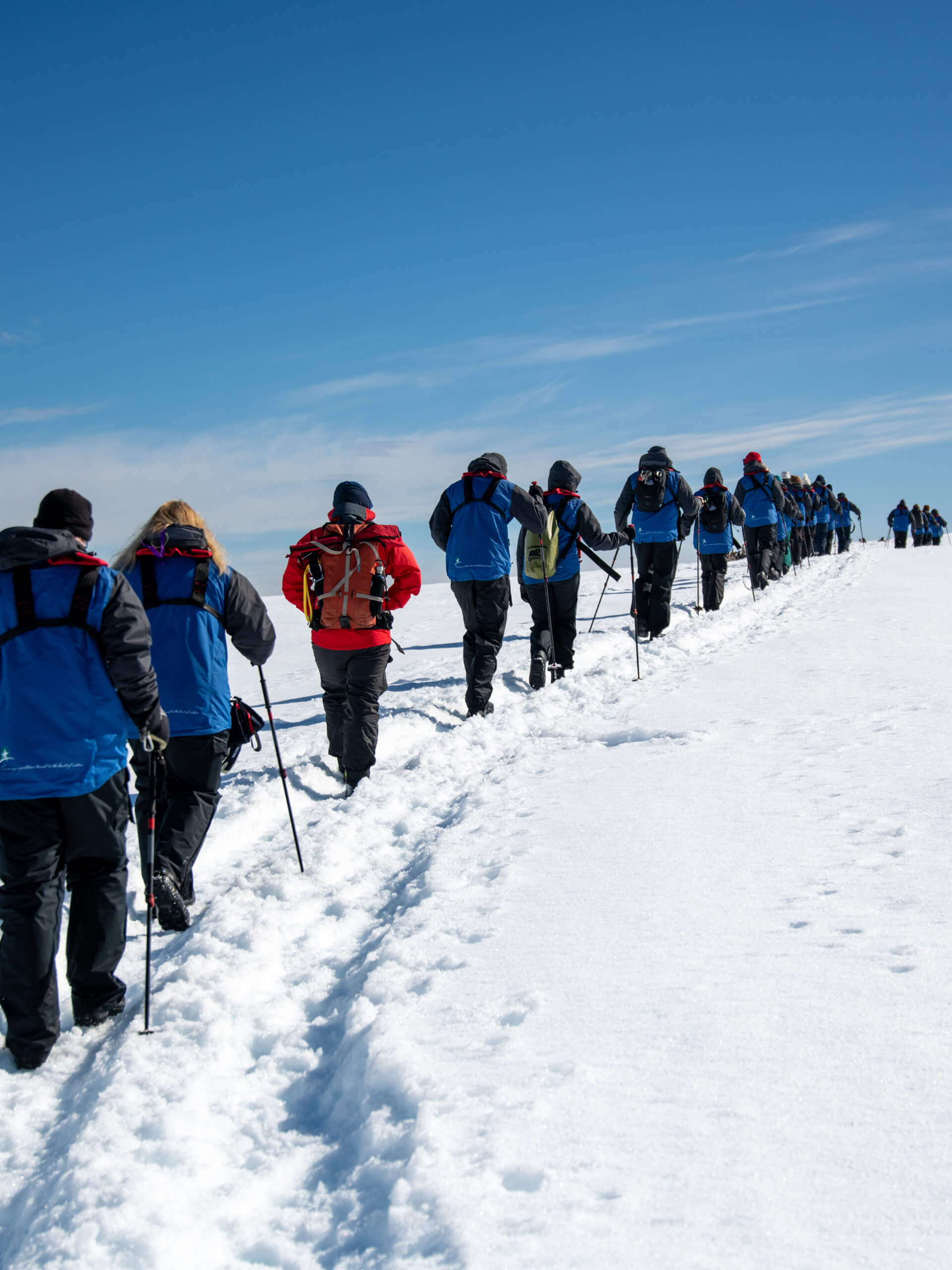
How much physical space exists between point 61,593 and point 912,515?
37.5m

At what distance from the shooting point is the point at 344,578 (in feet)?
20.0

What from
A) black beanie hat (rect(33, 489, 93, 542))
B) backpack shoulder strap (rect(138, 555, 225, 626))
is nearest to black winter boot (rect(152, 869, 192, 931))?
backpack shoulder strap (rect(138, 555, 225, 626))

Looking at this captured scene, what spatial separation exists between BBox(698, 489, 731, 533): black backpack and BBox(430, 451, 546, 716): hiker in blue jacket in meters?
6.53

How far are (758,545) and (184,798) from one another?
14.3 meters

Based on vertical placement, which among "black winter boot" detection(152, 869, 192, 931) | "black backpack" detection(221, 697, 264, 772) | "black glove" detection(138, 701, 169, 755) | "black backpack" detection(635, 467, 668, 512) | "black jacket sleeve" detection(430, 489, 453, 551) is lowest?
"black winter boot" detection(152, 869, 192, 931)

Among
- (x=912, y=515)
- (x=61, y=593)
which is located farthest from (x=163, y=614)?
(x=912, y=515)

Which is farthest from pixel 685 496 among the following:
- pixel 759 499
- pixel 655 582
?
pixel 759 499

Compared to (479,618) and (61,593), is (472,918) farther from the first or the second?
(479,618)

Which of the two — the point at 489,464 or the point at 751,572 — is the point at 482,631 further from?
the point at 751,572

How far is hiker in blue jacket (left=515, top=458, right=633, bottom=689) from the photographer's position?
363 inches

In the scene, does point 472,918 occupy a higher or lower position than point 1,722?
lower

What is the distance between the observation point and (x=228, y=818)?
5.62 meters

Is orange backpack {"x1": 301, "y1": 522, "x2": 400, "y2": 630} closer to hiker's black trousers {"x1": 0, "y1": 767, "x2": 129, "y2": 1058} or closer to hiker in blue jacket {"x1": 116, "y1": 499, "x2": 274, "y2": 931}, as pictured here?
hiker in blue jacket {"x1": 116, "y1": 499, "x2": 274, "y2": 931}

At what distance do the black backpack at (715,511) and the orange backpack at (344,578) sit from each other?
8.89m
